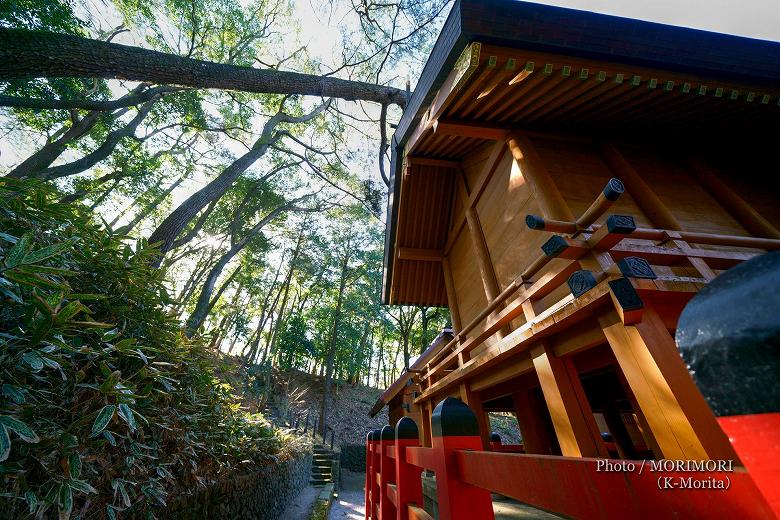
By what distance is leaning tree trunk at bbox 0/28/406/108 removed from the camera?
134 inches

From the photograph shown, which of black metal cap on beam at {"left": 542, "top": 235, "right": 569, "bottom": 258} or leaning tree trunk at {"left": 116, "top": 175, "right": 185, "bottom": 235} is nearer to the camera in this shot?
black metal cap on beam at {"left": 542, "top": 235, "right": 569, "bottom": 258}

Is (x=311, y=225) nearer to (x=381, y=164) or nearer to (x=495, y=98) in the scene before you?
(x=381, y=164)

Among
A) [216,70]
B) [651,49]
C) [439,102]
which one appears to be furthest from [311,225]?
[651,49]

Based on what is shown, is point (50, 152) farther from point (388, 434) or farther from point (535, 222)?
point (535, 222)

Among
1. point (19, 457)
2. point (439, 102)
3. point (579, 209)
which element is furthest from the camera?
point (439, 102)

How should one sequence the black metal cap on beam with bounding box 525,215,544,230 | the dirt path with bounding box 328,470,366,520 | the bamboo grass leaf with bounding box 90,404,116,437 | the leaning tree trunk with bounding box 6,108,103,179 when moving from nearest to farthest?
the bamboo grass leaf with bounding box 90,404,116,437
the black metal cap on beam with bounding box 525,215,544,230
the leaning tree trunk with bounding box 6,108,103,179
the dirt path with bounding box 328,470,366,520

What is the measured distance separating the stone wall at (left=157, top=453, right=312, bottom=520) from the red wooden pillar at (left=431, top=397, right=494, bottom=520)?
2.29 meters

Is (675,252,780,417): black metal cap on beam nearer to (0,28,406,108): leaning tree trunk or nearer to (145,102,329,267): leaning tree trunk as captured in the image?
(145,102,329,267): leaning tree trunk

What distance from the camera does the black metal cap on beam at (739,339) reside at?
0.32 meters

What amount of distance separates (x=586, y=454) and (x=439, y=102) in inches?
144

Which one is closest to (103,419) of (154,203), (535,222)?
(535,222)

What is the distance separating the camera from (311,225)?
20250 mm

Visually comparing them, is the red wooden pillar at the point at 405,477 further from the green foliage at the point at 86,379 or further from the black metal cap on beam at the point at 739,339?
the black metal cap on beam at the point at 739,339

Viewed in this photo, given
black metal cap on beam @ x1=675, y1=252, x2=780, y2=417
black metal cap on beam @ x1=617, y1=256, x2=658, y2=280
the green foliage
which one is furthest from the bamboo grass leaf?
black metal cap on beam @ x1=617, y1=256, x2=658, y2=280
